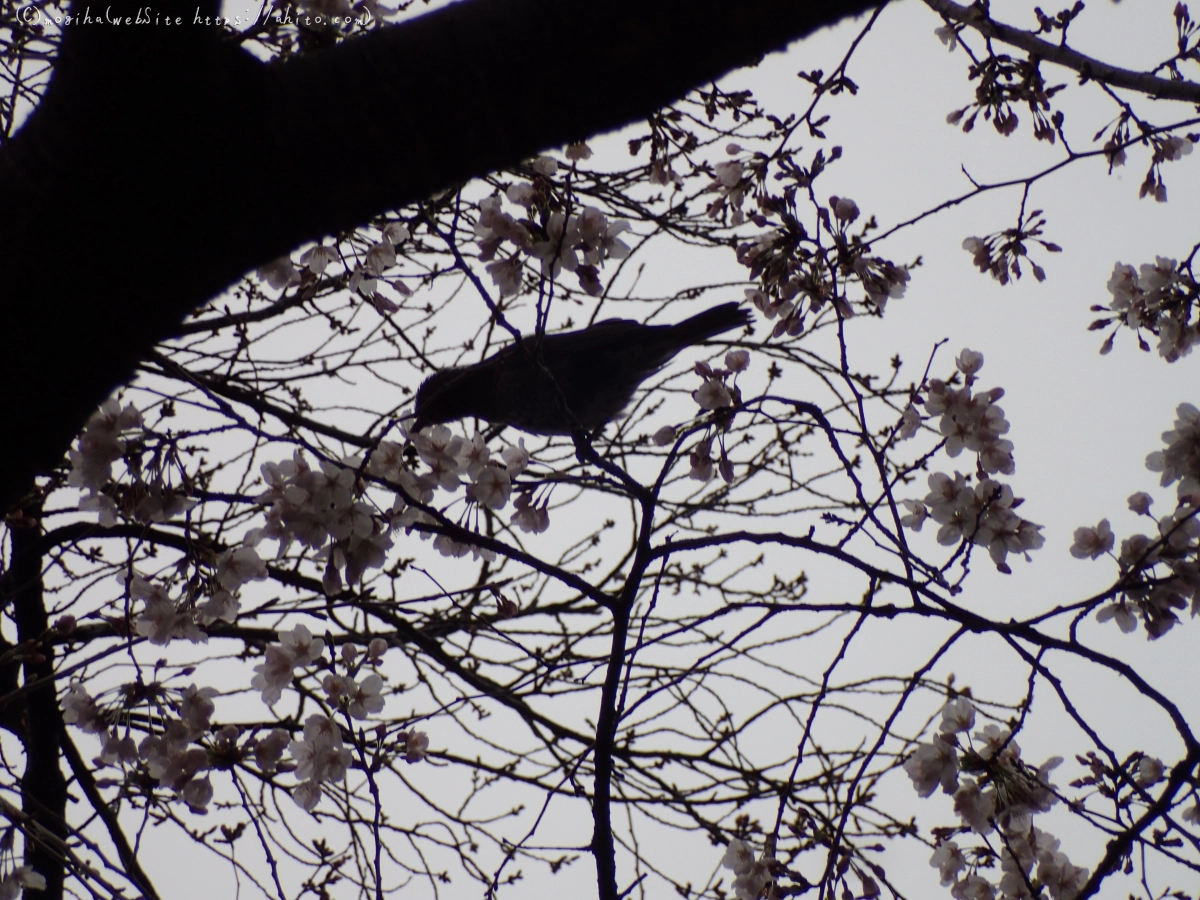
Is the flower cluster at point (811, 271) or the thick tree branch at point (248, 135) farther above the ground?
the flower cluster at point (811, 271)

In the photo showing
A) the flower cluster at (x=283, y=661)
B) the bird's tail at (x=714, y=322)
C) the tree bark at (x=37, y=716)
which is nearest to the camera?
the flower cluster at (x=283, y=661)

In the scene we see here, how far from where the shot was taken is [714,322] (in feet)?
14.9

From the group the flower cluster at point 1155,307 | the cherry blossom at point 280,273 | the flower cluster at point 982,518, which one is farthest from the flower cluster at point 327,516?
the flower cluster at point 1155,307

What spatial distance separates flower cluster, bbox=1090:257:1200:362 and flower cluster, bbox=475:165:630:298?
2.45 m

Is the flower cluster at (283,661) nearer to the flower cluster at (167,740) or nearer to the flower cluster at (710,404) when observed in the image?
the flower cluster at (167,740)

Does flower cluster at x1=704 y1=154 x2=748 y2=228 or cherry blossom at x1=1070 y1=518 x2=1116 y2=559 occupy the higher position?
flower cluster at x1=704 y1=154 x2=748 y2=228

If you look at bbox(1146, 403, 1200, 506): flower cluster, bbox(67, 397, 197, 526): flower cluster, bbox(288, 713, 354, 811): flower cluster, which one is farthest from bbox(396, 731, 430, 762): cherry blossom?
bbox(1146, 403, 1200, 506): flower cluster

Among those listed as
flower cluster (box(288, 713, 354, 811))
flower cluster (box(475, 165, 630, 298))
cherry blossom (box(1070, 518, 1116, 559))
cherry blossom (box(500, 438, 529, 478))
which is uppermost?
flower cluster (box(475, 165, 630, 298))

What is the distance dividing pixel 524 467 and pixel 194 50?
2.17m

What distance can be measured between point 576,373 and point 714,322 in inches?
37.9

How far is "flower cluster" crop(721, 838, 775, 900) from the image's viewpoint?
299cm

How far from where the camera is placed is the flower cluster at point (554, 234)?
255cm

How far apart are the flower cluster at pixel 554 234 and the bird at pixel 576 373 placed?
5.91ft

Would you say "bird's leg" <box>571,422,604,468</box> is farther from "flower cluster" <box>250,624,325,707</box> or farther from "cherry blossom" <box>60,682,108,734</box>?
"cherry blossom" <box>60,682,108,734</box>
